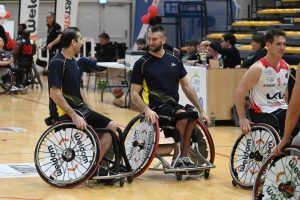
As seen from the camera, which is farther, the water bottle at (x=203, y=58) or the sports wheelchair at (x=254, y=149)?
the water bottle at (x=203, y=58)

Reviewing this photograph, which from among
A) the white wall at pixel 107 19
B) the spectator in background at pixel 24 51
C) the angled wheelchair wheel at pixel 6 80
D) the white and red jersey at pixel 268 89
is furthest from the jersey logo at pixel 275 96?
the white wall at pixel 107 19

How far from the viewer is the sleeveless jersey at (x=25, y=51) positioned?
1546 centimetres

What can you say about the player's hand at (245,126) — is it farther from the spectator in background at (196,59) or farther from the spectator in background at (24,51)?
the spectator in background at (24,51)

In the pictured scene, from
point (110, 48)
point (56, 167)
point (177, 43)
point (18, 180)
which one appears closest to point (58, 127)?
point (56, 167)

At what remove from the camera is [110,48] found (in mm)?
15570

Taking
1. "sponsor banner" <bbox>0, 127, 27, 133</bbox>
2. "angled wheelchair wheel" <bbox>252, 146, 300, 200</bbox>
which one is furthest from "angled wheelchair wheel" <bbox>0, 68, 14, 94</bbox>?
"angled wheelchair wheel" <bbox>252, 146, 300, 200</bbox>

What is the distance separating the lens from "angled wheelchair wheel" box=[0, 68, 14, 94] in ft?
48.7

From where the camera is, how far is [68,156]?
20.3 feet

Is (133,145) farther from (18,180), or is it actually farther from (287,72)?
(287,72)

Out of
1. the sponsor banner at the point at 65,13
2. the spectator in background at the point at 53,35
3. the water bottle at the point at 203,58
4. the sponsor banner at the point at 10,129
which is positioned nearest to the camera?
the sponsor banner at the point at 10,129

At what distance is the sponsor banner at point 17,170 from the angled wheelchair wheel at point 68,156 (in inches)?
24.9

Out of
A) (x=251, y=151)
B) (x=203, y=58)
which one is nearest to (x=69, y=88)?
(x=251, y=151)

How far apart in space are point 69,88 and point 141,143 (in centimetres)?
86

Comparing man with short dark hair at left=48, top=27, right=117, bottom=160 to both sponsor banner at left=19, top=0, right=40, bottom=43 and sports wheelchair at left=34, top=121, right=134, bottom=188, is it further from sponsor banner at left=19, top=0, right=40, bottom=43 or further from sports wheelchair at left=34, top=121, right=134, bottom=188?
sponsor banner at left=19, top=0, right=40, bottom=43
